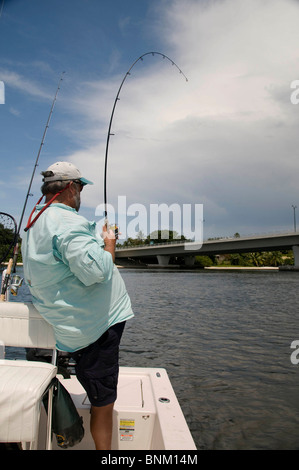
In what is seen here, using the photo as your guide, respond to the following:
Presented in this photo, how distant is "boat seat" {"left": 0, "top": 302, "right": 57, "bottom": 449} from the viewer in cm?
196

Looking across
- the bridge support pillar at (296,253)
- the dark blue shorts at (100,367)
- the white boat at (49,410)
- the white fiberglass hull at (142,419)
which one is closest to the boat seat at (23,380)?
the white boat at (49,410)

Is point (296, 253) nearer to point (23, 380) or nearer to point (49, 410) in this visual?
point (49, 410)

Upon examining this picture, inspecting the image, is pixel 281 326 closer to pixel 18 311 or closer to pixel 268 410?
pixel 268 410

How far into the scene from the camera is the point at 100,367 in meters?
2.25

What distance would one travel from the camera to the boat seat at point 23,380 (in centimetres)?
196

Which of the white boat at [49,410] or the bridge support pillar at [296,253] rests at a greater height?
the bridge support pillar at [296,253]

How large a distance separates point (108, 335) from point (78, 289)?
0.36 meters

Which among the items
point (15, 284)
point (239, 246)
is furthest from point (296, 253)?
point (15, 284)

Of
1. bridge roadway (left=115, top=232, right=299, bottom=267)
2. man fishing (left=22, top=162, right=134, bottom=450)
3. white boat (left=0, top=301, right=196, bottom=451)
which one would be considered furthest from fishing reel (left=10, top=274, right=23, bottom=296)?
bridge roadway (left=115, top=232, right=299, bottom=267)

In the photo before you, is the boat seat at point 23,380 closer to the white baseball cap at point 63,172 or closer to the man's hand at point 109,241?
the man's hand at point 109,241

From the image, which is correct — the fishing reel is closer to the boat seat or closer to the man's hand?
the boat seat

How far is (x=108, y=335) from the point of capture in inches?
89.7
